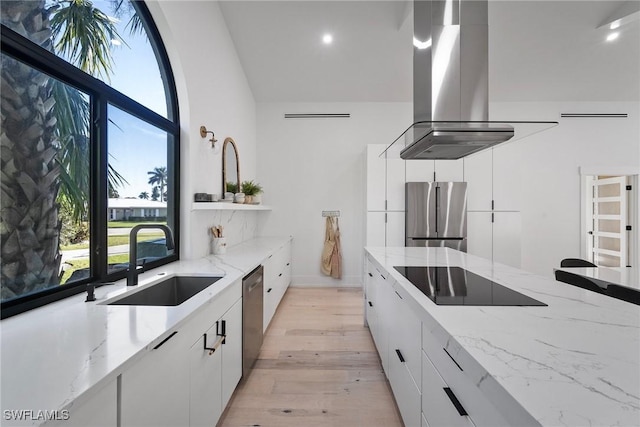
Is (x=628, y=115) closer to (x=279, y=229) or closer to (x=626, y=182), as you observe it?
(x=626, y=182)

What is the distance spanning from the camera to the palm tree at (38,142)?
1.17 m

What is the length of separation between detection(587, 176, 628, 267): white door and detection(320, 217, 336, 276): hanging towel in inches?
184

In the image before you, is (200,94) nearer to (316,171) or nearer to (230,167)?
(230,167)

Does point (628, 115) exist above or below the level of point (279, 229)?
above

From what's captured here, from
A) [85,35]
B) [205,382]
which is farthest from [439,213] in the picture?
[85,35]

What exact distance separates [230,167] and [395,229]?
242 centimetres

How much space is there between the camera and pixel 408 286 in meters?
1.50

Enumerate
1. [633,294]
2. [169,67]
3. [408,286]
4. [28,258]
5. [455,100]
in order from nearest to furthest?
[28,258], [408,286], [633,294], [455,100], [169,67]

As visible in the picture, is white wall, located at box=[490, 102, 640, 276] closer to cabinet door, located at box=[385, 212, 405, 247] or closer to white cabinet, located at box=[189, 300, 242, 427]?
cabinet door, located at box=[385, 212, 405, 247]

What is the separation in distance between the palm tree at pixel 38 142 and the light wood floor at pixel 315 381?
1.33 m

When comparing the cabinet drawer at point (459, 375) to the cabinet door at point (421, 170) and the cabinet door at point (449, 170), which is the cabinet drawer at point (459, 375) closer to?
the cabinet door at point (421, 170)

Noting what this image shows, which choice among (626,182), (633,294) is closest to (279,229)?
(633,294)

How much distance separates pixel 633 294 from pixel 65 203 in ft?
10.7

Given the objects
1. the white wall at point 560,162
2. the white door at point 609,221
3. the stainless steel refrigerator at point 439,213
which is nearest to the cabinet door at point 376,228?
the stainless steel refrigerator at point 439,213
